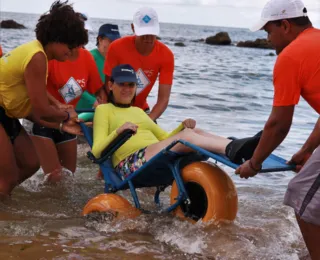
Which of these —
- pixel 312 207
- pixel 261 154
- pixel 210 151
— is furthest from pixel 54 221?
pixel 312 207

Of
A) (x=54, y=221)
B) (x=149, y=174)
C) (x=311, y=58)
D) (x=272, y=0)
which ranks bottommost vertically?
(x=54, y=221)

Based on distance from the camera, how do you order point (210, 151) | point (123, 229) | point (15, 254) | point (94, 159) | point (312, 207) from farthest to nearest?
1. point (94, 159)
2. point (123, 229)
3. point (210, 151)
4. point (15, 254)
5. point (312, 207)

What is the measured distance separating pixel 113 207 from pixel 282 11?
7.06 ft

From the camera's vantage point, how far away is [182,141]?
4.52m

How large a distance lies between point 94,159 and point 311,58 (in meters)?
2.36

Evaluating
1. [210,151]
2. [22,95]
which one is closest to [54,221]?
[22,95]

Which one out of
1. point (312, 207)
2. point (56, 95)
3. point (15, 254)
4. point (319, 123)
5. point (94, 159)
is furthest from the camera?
point (56, 95)

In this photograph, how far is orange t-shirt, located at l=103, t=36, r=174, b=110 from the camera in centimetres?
618

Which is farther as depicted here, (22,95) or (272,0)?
(22,95)

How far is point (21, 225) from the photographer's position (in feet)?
15.6

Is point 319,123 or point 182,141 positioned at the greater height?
point 319,123

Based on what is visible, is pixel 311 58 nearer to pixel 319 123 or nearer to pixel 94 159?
pixel 319 123

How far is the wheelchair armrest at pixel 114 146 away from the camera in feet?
15.9

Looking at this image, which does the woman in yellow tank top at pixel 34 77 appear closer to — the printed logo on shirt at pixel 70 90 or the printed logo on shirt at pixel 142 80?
the printed logo on shirt at pixel 70 90
